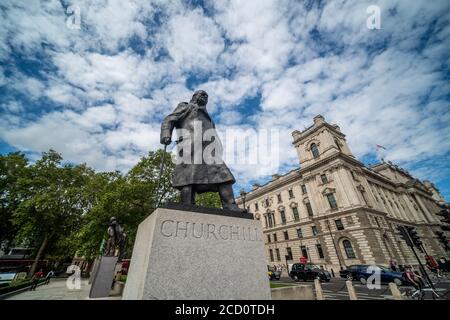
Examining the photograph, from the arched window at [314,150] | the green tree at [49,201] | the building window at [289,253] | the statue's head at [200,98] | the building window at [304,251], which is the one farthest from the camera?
the building window at [289,253]

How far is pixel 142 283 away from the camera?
7.10 ft

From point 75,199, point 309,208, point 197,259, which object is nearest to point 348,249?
point 309,208

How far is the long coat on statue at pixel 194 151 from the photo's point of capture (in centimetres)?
344

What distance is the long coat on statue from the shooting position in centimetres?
344

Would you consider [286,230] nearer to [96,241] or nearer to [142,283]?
[96,241]

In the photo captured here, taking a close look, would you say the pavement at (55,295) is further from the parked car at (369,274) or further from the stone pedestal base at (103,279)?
the parked car at (369,274)

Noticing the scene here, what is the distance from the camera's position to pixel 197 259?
2.48 m

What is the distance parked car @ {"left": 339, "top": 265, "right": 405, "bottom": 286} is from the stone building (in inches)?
317

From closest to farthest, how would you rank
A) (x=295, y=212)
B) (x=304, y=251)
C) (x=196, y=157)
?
(x=196, y=157) → (x=304, y=251) → (x=295, y=212)

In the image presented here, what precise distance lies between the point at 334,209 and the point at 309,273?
13.7 meters

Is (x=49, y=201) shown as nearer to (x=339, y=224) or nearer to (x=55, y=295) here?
(x=55, y=295)

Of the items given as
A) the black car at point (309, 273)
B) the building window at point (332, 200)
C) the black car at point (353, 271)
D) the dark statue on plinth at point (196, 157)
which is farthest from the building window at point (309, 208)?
the dark statue on plinth at point (196, 157)

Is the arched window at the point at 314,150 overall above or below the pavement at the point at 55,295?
above

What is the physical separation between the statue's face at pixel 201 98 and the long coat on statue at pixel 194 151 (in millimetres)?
142
